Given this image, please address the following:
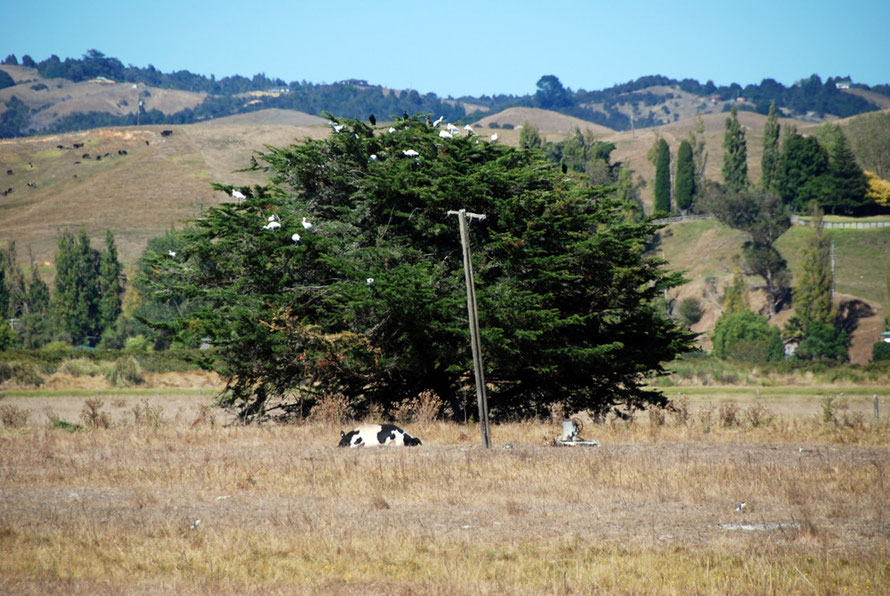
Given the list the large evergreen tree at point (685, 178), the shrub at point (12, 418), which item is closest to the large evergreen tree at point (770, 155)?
the large evergreen tree at point (685, 178)

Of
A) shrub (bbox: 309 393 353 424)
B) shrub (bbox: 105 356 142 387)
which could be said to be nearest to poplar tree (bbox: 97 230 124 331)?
shrub (bbox: 105 356 142 387)

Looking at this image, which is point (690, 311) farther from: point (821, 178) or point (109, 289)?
point (109, 289)

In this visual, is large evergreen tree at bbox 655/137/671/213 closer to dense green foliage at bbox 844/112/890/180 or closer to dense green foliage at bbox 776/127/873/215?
dense green foliage at bbox 776/127/873/215

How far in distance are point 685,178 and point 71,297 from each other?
8673 centimetres

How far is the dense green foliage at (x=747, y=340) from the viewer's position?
74.8 m

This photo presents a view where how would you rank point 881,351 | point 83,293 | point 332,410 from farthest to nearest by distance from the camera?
point 83,293 → point 881,351 → point 332,410

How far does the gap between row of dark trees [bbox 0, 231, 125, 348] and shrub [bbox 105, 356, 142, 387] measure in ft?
108

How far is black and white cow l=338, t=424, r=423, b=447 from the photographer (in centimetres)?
2070

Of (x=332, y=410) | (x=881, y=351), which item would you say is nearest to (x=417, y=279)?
(x=332, y=410)

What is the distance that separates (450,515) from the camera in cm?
1338

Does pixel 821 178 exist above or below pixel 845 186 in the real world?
above

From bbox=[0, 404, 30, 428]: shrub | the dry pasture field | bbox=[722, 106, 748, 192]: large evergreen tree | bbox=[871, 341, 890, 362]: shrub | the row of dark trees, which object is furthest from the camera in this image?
bbox=[722, 106, 748, 192]: large evergreen tree

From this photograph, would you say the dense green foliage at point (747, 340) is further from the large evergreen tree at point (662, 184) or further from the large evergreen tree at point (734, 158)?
the large evergreen tree at point (734, 158)

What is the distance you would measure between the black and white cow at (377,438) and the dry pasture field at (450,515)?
63 cm
